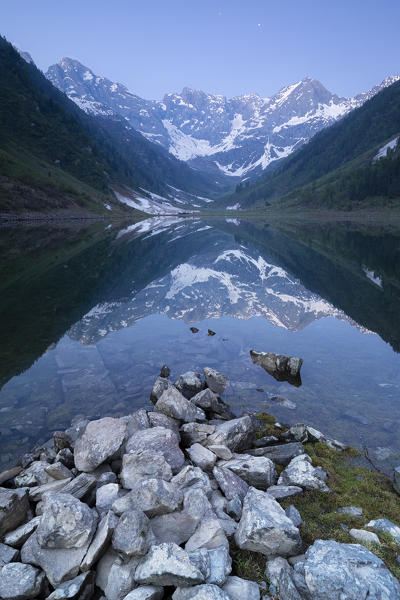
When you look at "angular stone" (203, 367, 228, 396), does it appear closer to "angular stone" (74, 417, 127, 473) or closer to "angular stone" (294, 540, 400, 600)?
"angular stone" (74, 417, 127, 473)

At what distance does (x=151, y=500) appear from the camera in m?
8.16

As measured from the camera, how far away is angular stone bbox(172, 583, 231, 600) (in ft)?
19.6

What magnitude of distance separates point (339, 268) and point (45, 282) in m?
41.8

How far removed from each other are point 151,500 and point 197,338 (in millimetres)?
18473

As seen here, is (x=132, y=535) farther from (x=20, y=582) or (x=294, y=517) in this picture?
(x=294, y=517)

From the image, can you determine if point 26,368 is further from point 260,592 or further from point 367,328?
point 367,328

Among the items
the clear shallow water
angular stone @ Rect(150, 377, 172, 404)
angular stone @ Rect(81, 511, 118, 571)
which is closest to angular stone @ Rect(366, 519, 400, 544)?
the clear shallow water

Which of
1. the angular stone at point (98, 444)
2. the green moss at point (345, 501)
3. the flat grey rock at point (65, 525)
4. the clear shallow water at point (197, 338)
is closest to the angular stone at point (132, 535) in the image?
the flat grey rock at point (65, 525)

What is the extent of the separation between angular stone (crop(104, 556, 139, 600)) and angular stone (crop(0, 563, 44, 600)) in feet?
4.60

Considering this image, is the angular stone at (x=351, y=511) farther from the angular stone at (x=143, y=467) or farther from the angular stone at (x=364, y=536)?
the angular stone at (x=143, y=467)

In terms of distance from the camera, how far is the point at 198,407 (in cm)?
1555

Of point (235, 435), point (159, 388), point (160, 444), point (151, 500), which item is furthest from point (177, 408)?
A: point (151, 500)

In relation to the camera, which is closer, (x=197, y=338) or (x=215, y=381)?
(x=215, y=381)

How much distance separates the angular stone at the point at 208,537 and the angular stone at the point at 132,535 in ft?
3.07
